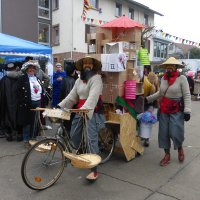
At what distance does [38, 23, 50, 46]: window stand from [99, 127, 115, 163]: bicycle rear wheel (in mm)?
19061

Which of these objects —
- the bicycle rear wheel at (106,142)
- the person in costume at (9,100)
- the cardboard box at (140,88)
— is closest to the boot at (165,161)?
the bicycle rear wheel at (106,142)

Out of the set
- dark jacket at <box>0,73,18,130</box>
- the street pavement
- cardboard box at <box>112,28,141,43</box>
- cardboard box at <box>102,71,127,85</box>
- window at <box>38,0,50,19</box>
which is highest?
window at <box>38,0,50,19</box>

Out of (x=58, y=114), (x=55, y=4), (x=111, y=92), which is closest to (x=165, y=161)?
(x=111, y=92)

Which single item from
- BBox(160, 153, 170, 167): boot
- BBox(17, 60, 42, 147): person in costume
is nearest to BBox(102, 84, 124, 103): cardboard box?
BBox(160, 153, 170, 167): boot

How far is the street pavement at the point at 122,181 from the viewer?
360cm

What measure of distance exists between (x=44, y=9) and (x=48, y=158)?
20859 mm

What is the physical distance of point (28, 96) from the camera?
→ 563cm

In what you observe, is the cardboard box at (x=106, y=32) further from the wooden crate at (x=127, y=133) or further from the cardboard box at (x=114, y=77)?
the wooden crate at (x=127, y=133)

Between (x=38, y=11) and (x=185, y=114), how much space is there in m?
19.9

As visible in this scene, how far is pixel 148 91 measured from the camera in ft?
18.0

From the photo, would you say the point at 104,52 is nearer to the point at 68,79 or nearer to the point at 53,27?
the point at 68,79

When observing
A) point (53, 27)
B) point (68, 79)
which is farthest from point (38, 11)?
point (68, 79)

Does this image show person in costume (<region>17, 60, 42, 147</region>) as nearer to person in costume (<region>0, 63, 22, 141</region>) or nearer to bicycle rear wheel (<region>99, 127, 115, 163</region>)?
person in costume (<region>0, 63, 22, 141</region>)

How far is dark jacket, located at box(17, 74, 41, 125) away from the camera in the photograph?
5.60 meters
